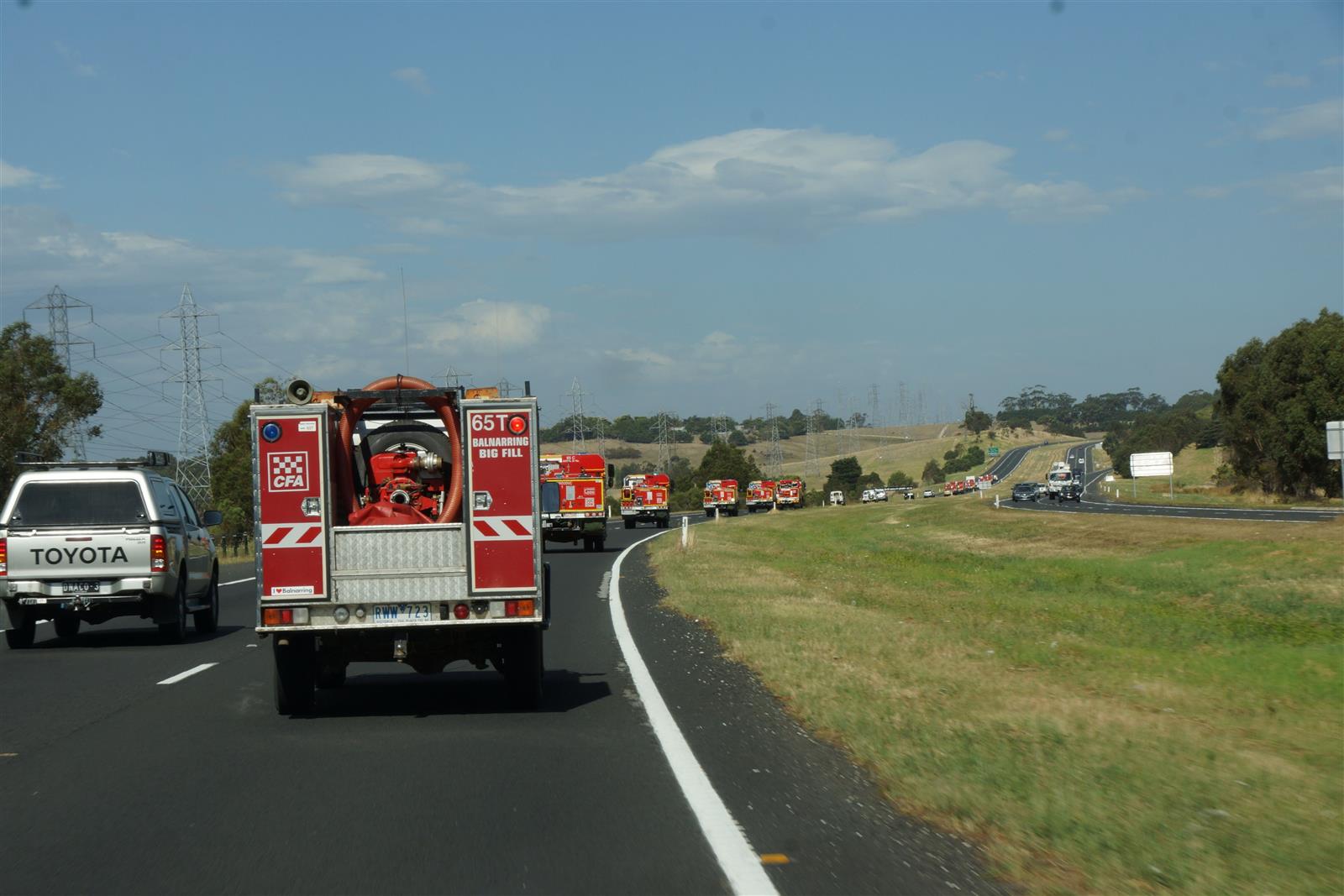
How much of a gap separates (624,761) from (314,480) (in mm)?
3598

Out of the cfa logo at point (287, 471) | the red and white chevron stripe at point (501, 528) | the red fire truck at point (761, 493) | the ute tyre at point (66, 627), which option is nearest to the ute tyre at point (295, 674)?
the cfa logo at point (287, 471)

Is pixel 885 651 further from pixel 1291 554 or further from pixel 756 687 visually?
pixel 1291 554

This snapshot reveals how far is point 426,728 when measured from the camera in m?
10.9

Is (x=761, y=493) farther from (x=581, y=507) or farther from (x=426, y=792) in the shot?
(x=426, y=792)

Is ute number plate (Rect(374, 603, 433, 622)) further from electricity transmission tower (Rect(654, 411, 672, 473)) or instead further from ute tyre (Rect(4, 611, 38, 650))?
electricity transmission tower (Rect(654, 411, 672, 473))

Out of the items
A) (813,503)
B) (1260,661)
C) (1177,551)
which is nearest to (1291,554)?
(1177,551)

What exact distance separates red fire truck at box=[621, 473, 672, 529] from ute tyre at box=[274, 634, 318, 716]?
2370 inches

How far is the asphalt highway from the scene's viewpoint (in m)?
6.61

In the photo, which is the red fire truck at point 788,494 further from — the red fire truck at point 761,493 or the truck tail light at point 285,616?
the truck tail light at point 285,616

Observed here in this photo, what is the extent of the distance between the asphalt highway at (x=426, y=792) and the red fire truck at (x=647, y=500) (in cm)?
5740

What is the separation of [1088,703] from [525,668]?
174 inches

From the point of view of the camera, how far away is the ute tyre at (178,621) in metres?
18.2

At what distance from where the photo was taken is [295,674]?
1153 centimetres

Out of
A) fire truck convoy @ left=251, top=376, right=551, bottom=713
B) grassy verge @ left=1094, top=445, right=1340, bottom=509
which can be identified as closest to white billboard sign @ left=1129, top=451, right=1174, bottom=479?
grassy verge @ left=1094, top=445, right=1340, bottom=509
